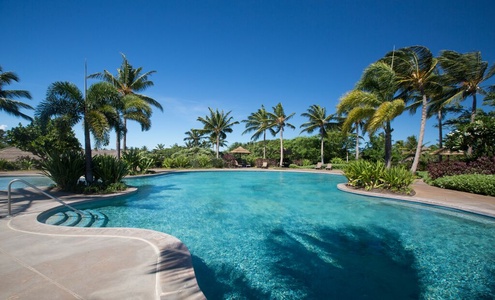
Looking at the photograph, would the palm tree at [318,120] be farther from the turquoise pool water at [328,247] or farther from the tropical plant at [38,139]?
the tropical plant at [38,139]

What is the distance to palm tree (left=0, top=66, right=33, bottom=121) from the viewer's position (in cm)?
1504

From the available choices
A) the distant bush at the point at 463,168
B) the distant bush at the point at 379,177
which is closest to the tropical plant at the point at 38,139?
the distant bush at the point at 379,177

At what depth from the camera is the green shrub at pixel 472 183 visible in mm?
8593

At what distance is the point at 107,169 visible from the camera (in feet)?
32.2

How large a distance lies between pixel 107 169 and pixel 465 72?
70.2ft

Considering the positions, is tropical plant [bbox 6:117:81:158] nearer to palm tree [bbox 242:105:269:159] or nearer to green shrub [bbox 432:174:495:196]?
palm tree [bbox 242:105:269:159]

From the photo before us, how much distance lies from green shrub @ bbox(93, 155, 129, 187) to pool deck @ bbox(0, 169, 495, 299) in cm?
517

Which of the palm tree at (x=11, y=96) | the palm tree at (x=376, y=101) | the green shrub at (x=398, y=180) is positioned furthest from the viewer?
the palm tree at (x=11, y=96)

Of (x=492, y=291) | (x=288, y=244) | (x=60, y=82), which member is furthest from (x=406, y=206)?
(x=60, y=82)

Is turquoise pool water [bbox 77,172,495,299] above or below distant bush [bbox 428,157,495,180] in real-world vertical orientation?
below

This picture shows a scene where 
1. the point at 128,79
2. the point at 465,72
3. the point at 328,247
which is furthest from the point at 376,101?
the point at 128,79

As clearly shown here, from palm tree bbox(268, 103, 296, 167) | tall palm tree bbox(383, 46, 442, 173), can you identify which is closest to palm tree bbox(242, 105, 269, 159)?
palm tree bbox(268, 103, 296, 167)

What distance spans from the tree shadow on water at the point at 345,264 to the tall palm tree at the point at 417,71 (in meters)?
11.3

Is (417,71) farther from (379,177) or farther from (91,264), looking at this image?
(91,264)
